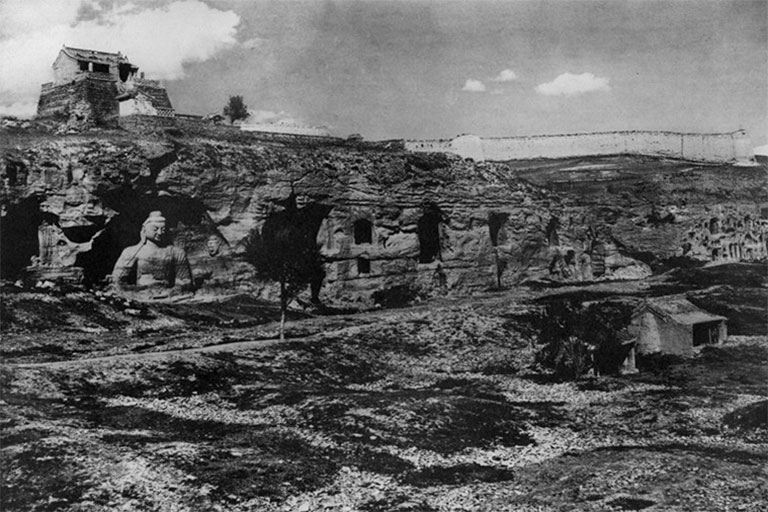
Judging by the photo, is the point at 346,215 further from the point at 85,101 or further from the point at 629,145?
the point at 629,145

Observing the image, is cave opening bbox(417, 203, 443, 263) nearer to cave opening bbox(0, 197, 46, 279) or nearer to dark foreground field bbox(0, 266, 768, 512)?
dark foreground field bbox(0, 266, 768, 512)

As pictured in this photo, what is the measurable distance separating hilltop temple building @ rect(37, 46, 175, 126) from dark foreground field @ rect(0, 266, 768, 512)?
2077cm

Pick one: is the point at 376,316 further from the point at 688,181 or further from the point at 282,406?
the point at 688,181

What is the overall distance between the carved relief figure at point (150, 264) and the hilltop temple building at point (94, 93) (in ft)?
39.6

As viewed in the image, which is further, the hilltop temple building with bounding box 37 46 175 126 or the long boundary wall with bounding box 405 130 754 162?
the long boundary wall with bounding box 405 130 754 162

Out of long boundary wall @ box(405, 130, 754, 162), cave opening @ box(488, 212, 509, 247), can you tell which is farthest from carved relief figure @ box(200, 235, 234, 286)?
long boundary wall @ box(405, 130, 754, 162)

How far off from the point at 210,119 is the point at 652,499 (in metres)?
43.0

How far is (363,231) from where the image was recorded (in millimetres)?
45844

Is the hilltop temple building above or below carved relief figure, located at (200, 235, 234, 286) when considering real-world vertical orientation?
above

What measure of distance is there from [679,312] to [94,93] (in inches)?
1477

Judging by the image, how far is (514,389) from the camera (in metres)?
26.3

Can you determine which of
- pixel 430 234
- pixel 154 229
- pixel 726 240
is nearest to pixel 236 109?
pixel 430 234

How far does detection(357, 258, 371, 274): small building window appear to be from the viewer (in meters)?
44.8

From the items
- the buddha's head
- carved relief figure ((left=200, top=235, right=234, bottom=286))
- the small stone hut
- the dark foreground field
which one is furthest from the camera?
carved relief figure ((left=200, top=235, right=234, bottom=286))
